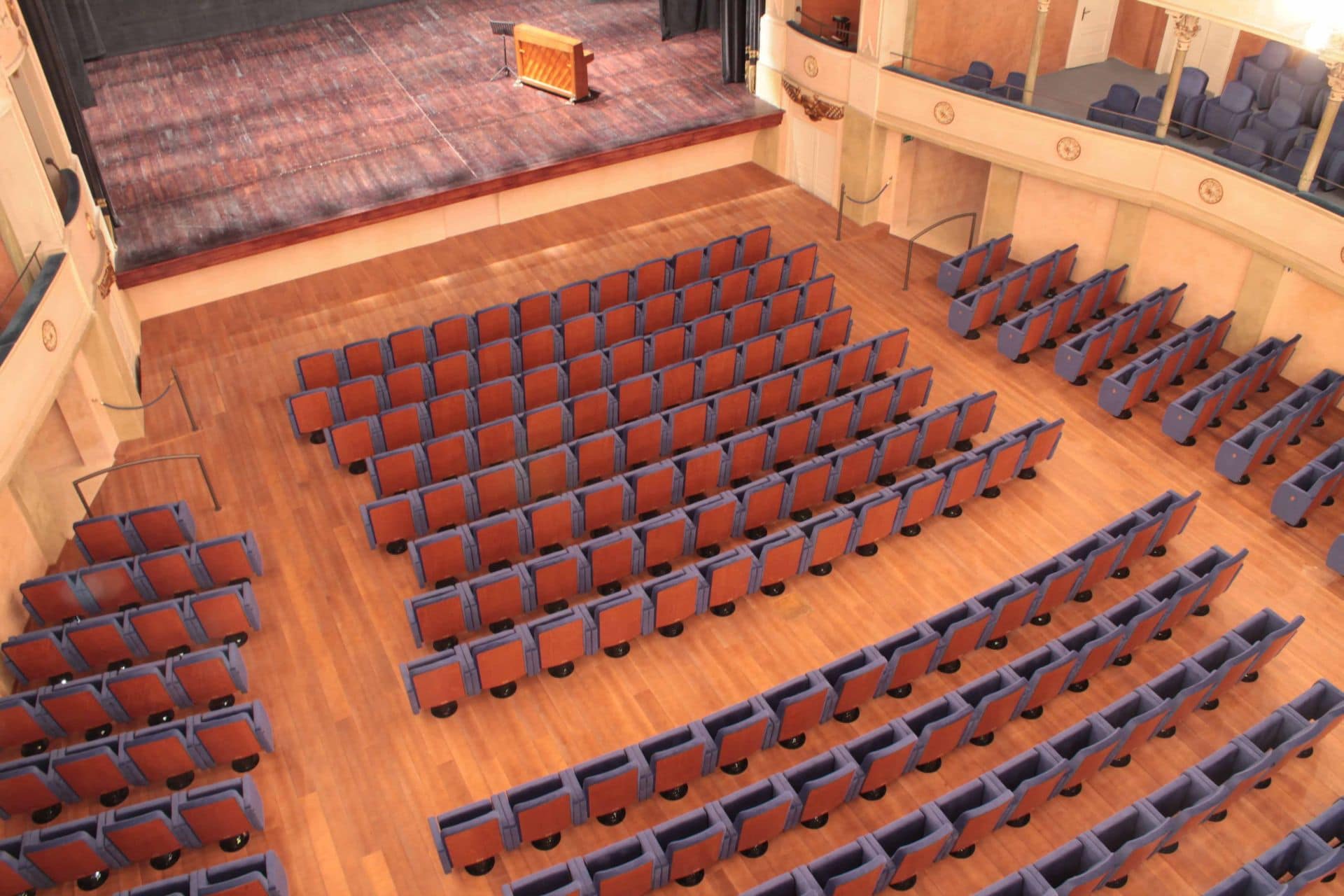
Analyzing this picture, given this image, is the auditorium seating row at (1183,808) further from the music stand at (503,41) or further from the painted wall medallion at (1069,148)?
the music stand at (503,41)

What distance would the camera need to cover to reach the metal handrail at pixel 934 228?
26.9ft

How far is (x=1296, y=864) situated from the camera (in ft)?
14.5

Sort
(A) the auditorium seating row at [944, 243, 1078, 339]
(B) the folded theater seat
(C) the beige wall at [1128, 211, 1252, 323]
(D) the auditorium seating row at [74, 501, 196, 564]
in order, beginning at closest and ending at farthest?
(D) the auditorium seating row at [74, 501, 196, 564], (B) the folded theater seat, (C) the beige wall at [1128, 211, 1252, 323], (A) the auditorium seating row at [944, 243, 1078, 339]

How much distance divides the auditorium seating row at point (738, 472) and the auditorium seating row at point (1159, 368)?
94 cm

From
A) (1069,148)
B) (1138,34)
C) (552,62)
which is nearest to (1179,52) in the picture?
(1069,148)

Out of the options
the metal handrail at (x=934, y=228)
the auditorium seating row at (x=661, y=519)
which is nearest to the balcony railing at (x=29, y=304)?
the auditorium seating row at (x=661, y=519)

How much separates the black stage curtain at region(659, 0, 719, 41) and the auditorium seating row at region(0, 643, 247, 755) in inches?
318

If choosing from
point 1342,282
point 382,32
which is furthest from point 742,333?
point 382,32

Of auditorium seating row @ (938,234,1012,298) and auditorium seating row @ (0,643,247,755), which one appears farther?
auditorium seating row @ (938,234,1012,298)

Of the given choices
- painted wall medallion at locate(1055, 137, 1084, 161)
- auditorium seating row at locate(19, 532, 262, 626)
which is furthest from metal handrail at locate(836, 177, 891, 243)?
auditorium seating row at locate(19, 532, 262, 626)

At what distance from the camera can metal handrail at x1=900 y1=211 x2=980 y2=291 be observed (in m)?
8.21

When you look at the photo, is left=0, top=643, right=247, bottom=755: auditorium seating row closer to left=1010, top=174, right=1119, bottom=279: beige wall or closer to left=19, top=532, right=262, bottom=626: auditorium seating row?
left=19, top=532, right=262, bottom=626: auditorium seating row

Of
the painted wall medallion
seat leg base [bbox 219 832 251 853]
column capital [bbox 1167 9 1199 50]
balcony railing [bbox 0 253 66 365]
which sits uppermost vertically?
column capital [bbox 1167 9 1199 50]

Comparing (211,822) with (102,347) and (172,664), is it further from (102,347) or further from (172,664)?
(102,347)
